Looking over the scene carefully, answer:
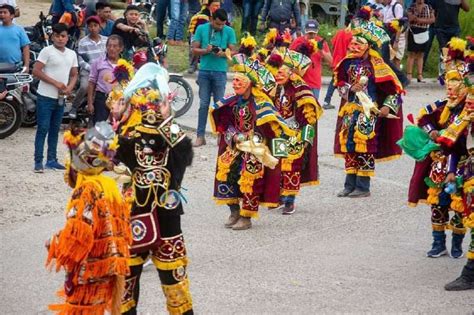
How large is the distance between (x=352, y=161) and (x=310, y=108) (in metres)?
1.31

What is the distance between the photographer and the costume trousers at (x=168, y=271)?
732cm

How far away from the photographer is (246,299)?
28.1 ft

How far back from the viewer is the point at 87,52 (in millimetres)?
14805

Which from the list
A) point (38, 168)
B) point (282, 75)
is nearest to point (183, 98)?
point (38, 168)

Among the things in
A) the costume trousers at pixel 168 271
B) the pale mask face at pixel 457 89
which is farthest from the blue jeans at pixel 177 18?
the costume trousers at pixel 168 271

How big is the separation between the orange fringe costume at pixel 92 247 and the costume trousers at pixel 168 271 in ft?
1.75

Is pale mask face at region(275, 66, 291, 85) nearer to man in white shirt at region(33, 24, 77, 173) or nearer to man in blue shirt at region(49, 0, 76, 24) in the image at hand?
man in white shirt at region(33, 24, 77, 173)

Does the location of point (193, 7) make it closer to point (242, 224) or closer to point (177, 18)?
point (177, 18)

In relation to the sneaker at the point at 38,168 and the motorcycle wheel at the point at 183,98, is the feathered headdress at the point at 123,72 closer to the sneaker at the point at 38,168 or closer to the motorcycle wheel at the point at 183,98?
the sneaker at the point at 38,168

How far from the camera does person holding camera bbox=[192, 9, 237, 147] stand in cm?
1446

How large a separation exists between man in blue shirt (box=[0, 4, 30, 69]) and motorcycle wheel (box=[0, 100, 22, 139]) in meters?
0.75

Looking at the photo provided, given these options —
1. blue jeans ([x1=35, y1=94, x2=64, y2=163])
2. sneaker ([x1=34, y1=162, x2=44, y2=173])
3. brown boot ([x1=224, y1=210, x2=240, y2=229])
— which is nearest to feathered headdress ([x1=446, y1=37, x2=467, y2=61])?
brown boot ([x1=224, y1=210, x2=240, y2=229])

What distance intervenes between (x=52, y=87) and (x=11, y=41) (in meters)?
2.42

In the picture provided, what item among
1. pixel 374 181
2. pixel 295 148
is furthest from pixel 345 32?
pixel 295 148
